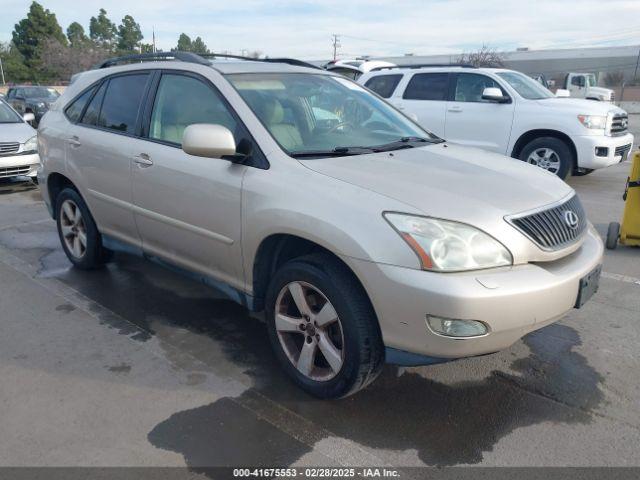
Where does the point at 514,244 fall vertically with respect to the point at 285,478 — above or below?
above

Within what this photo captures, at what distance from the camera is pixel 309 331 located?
2.95 metres

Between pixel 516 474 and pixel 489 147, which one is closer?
pixel 516 474

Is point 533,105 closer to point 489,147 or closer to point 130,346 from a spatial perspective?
point 489,147

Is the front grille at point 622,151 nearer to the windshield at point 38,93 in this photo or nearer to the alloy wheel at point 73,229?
the alloy wheel at point 73,229

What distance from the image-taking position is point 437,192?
2.74 metres

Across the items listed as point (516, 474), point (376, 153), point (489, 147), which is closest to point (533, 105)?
point (489, 147)

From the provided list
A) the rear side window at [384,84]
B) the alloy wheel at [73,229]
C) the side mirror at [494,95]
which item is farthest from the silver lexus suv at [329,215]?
the rear side window at [384,84]

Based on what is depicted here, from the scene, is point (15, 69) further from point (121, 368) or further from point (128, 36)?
point (121, 368)

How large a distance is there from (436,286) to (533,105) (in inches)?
279

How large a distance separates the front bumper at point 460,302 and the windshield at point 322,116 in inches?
40.4

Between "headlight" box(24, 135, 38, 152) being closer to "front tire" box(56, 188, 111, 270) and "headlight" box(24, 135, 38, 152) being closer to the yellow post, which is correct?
"front tire" box(56, 188, 111, 270)

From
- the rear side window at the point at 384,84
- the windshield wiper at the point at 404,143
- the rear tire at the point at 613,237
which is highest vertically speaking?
the rear side window at the point at 384,84

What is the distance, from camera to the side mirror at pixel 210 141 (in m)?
3.03

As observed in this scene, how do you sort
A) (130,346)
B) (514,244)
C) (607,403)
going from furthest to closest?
1. (130,346)
2. (607,403)
3. (514,244)
